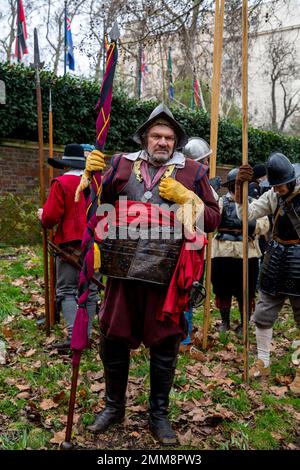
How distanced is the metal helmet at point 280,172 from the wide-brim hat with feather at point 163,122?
3.42ft

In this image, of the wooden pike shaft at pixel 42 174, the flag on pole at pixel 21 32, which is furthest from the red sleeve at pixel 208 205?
the flag on pole at pixel 21 32

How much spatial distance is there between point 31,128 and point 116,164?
7.20 meters

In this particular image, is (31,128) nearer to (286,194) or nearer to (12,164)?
(12,164)

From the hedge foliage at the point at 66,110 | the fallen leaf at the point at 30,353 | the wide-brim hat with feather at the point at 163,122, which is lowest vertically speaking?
the fallen leaf at the point at 30,353

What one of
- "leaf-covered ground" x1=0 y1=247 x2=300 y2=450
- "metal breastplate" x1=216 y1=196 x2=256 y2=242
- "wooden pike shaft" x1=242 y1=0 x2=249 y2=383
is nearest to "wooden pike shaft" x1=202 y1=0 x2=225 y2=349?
"wooden pike shaft" x1=242 y1=0 x2=249 y2=383

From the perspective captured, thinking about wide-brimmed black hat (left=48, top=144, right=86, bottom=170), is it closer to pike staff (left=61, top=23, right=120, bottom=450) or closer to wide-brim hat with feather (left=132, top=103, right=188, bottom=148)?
wide-brim hat with feather (left=132, top=103, right=188, bottom=148)

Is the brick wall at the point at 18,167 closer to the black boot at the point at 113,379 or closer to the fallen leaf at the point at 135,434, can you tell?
the black boot at the point at 113,379

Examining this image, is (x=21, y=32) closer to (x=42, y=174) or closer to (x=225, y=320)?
(x=42, y=174)

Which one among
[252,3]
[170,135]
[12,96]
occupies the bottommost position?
[170,135]

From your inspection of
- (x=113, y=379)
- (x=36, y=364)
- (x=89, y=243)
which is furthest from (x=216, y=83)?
(x=36, y=364)

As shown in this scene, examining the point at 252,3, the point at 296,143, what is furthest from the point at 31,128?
the point at 296,143

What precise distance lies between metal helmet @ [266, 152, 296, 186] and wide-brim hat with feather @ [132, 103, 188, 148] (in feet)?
3.42

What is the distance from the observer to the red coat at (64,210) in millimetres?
4410

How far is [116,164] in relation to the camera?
315 cm
